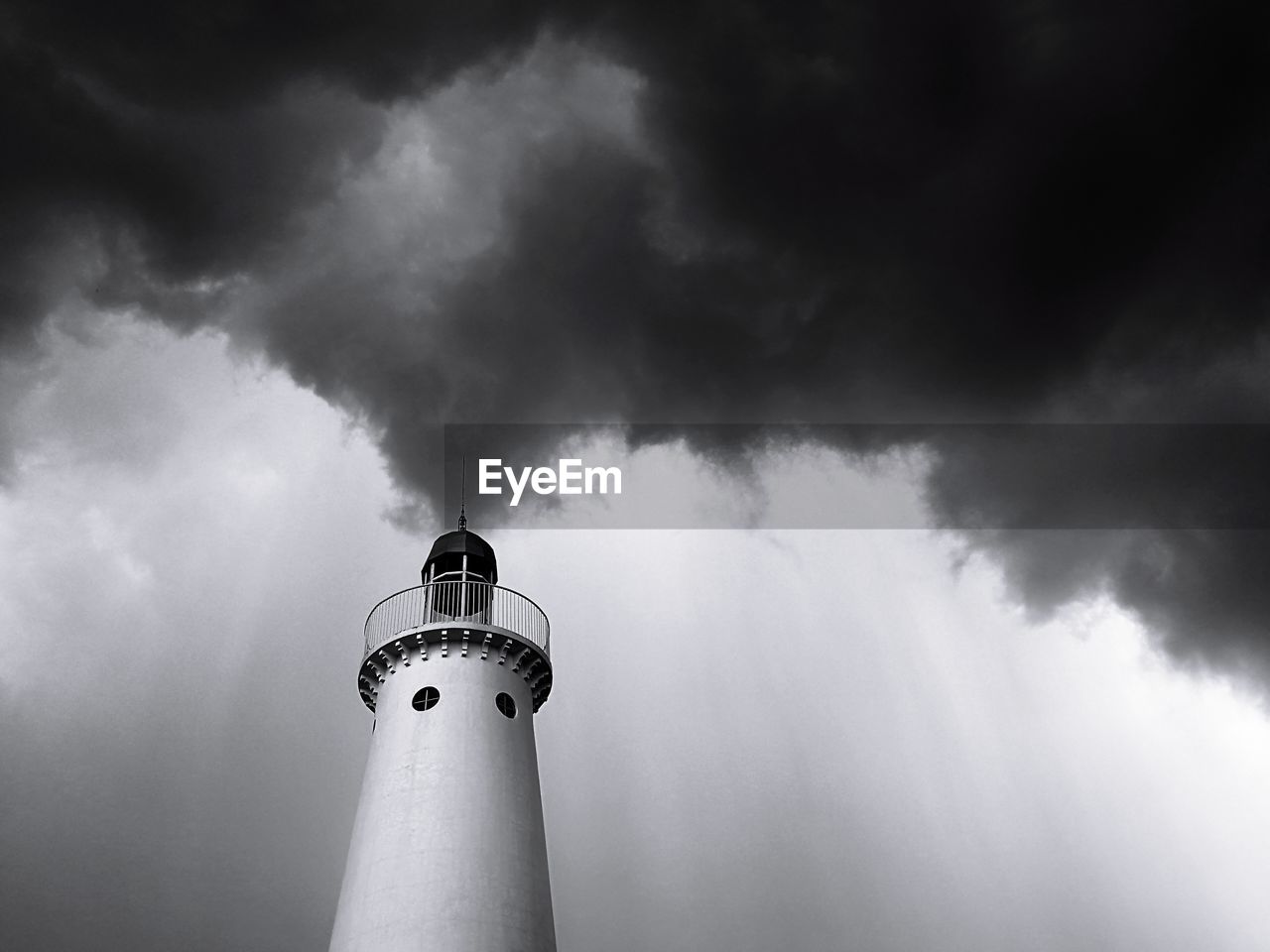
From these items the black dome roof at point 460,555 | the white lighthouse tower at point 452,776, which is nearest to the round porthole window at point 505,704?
the white lighthouse tower at point 452,776

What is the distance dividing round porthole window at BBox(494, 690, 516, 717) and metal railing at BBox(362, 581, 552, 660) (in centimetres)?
194

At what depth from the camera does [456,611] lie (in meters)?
34.2

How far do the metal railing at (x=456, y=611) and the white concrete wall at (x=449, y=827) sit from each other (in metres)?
1.51

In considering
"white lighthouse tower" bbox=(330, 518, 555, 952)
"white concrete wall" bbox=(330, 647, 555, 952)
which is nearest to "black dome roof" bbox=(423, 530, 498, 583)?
"white lighthouse tower" bbox=(330, 518, 555, 952)

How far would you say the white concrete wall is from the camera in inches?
1077

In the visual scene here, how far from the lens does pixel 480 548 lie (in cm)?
3634

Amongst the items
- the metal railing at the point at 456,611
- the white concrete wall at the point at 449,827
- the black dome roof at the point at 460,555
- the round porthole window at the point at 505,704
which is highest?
the black dome roof at the point at 460,555

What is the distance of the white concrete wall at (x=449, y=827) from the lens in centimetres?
2734

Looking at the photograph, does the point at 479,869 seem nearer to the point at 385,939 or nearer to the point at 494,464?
the point at 385,939

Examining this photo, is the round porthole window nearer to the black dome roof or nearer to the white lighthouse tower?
the white lighthouse tower

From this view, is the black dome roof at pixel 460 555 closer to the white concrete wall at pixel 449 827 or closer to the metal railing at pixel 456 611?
the metal railing at pixel 456 611

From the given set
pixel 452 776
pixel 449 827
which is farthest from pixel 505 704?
pixel 449 827

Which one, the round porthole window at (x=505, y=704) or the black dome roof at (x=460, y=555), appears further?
the black dome roof at (x=460, y=555)

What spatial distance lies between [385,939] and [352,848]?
3833mm
